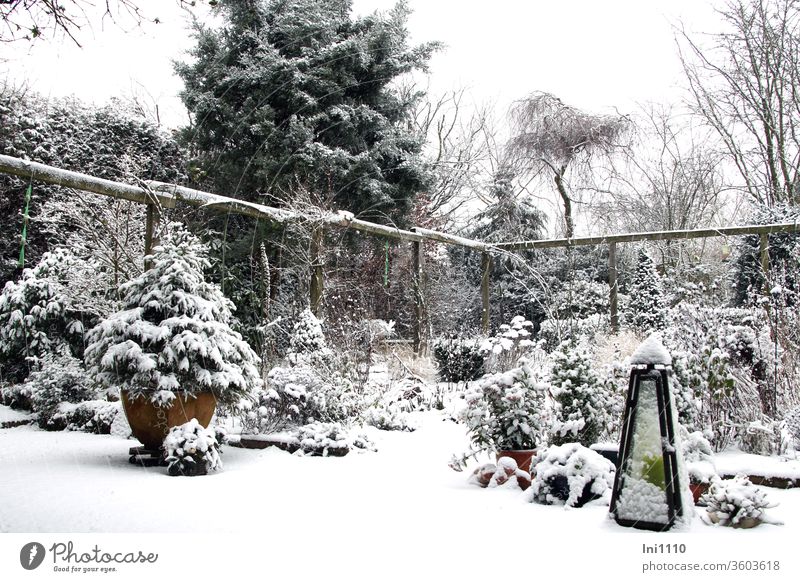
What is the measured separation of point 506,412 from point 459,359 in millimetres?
3894

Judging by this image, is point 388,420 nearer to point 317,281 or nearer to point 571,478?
point 317,281

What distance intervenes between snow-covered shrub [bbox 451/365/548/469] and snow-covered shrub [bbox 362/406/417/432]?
1.63 metres

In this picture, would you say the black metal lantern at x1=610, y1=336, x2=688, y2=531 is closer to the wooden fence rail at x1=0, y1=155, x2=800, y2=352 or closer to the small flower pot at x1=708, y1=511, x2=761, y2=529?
the small flower pot at x1=708, y1=511, x2=761, y2=529

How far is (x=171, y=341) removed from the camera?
165 inches

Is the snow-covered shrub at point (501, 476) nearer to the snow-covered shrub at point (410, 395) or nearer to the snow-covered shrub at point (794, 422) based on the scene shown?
the snow-covered shrub at point (794, 422)

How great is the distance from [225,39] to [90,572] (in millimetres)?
10870

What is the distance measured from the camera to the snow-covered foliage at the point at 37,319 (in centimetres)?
641

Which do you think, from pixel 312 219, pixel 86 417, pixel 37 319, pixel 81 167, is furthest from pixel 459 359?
pixel 81 167

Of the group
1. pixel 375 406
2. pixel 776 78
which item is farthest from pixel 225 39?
pixel 776 78

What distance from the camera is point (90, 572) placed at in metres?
2.10

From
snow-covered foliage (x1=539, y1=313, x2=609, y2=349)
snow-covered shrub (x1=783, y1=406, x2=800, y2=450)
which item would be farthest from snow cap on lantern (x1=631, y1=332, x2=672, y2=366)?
snow-covered foliage (x1=539, y1=313, x2=609, y2=349)

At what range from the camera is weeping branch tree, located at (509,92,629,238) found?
1351cm

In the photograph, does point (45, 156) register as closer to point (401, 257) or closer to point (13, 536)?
point (401, 257)

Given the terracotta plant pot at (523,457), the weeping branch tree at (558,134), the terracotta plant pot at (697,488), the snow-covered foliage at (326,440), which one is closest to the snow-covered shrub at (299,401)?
the snow-covered foliage at (326,440)
